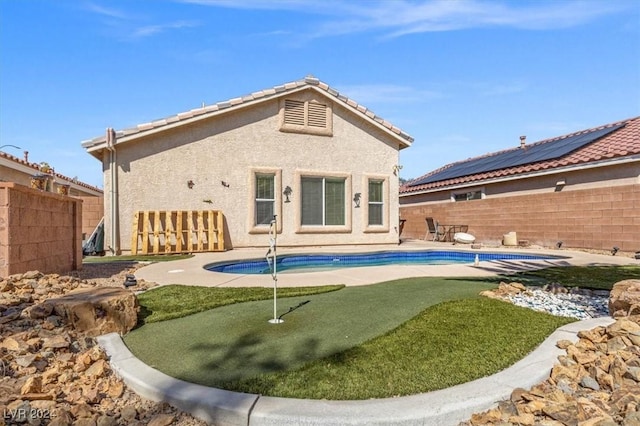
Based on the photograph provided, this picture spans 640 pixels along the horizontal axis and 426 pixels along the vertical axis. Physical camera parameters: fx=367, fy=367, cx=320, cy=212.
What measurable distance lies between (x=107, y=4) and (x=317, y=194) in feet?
30.1

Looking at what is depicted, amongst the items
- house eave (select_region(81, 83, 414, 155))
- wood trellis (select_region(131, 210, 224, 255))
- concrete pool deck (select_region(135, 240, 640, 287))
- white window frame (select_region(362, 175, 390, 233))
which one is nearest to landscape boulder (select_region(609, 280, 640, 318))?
concrete pool deck (select_region(135, 240, 640, 287))

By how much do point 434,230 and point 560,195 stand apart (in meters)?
6.78

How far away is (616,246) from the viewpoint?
40.8ft

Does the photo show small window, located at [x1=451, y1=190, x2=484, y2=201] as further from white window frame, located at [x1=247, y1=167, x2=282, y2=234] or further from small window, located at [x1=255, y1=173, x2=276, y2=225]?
small window, located at [x1=255, y1=173, x2=276, y2=225]

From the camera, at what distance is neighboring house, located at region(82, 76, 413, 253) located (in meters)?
12.7

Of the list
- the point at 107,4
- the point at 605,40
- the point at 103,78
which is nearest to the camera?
the point at 107,4

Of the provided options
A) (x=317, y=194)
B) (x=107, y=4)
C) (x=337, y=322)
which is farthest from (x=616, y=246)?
(x=107, y=4)

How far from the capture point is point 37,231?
271 inches

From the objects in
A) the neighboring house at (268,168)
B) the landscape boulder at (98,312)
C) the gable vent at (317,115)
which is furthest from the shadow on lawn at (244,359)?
the gable vent at (317,115)

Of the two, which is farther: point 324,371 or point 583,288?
point 583,288

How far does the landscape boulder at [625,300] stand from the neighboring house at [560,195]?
10.0 metres

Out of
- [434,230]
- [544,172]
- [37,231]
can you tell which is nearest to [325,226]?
[434,230]

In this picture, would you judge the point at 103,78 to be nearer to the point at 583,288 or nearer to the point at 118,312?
the point at 118,312

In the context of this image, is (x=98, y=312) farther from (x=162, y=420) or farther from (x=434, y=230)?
(x=434, y=230)
